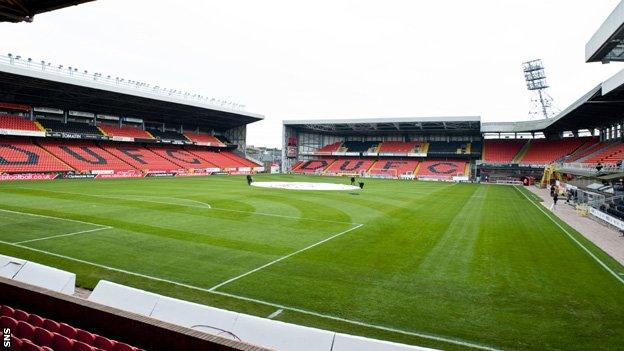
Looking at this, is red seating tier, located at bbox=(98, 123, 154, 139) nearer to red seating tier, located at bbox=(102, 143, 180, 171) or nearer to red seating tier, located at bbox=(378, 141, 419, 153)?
red seating tier, located at bbox=(102, 143, 180, 171)

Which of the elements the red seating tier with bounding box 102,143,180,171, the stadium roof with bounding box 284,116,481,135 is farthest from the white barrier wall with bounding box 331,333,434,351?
the stadium roof with bounding box 284,116,481,135

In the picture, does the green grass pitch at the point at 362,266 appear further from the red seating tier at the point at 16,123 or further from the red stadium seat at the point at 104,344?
the red seating tier at the point at 16,123

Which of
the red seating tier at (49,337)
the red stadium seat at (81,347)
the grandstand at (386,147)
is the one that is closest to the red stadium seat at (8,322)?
the red seating tier at (49,337)

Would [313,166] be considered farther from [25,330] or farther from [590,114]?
[25,330]

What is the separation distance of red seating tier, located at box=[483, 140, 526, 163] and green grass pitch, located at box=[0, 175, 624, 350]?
5097 centimetres

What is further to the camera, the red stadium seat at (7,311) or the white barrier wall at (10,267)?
the white barrier wall at (10,267)

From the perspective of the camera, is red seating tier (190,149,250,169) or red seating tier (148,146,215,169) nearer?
red seating tier (148,146,215,169)

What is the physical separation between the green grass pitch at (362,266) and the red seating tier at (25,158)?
87.2 feet

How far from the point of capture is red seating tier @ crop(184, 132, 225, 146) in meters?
76.6

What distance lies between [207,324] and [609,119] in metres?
59.3

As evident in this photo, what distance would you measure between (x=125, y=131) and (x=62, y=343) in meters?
66.4

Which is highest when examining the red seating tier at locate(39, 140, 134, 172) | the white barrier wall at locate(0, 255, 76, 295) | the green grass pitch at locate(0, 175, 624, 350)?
the red seating tier at locate(39, 140, 134, 172)

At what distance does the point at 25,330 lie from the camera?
504 cm

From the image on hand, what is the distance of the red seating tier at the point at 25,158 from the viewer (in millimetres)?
44344
